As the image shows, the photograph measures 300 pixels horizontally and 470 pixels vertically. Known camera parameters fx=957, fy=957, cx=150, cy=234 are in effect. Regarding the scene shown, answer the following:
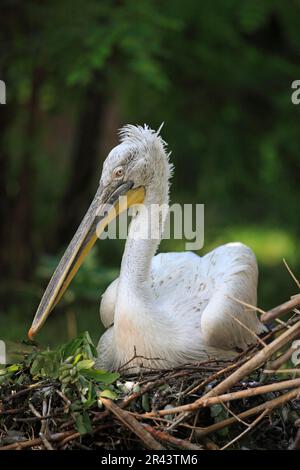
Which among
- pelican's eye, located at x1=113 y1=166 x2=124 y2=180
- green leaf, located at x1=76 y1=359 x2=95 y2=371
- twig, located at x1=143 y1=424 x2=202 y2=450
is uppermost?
pelican's eye, located at x1=113 y1=166 x2=124 y2=180

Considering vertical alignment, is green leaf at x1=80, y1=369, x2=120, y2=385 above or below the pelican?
below

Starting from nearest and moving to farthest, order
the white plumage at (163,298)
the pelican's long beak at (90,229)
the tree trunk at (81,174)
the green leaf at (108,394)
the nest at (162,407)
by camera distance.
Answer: the nest at (162,407), the green leaf at (108,394), the white plumage at (163,298), the pelican's long beak at (90,229), the tree trunk at (81,174)

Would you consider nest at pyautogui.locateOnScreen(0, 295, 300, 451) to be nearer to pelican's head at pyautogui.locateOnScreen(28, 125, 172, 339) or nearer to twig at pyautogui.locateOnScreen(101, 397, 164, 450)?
twig at pyautogui.locateOnScreen(101, 397, 164, 450)

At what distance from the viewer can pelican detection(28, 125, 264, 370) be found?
5094mm

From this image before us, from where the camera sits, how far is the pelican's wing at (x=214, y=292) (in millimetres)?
5133

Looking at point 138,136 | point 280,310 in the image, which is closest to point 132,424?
point 280,310

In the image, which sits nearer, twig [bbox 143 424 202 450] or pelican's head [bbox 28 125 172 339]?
twig [bbox 143 424 202 450]

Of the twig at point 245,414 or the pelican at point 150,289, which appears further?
the pelican at point 150,289

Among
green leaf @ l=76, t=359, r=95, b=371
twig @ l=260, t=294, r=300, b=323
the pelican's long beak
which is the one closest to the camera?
twig @ l=260, t=294, r=300, b=323

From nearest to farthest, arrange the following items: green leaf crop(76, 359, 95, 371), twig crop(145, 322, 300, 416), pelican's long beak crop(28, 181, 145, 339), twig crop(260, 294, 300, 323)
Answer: twig crop(260, 294, 300, 323) → twig crop(145, 322, 300, 416) → green leaf crop(76, 359, 95, 371) → pelican's long beak crop(28, 181, 145, 339)

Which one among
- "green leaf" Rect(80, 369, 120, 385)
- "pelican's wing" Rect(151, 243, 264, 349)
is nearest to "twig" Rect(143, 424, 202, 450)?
"green leaf" Rect(80, 369, 120, 385)

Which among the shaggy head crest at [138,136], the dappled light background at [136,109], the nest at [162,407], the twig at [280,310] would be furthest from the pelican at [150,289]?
the dappled light background at [136,109]

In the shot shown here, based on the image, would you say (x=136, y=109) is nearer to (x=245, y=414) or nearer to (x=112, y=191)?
(x=112, y=191)

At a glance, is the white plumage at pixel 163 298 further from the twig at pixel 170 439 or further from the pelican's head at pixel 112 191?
the twig at pixel 170 439
